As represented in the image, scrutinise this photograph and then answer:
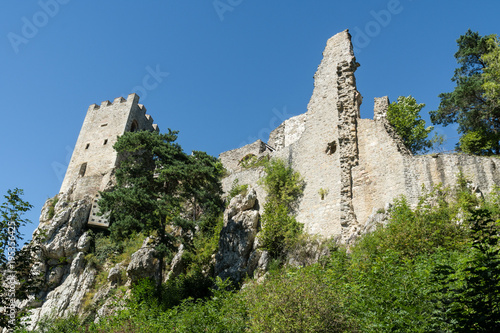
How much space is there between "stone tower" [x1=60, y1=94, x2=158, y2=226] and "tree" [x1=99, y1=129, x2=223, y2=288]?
25.4 ft

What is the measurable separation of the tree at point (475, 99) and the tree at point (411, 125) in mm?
1091

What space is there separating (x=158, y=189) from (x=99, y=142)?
13.9m

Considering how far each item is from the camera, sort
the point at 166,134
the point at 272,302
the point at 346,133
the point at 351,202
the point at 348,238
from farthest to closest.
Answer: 1. the point at 166,134
2. the point at 346,133
3. the point at 351,202
4. the point at 348,238
5. the point at 272,302

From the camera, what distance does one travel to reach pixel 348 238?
1393 centimetres

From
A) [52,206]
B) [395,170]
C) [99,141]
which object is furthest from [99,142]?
[395,170]

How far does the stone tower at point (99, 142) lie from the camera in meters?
26.3

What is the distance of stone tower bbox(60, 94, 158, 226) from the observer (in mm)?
26255

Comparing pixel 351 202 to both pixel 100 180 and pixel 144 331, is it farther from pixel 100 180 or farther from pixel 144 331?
Answer: pixel 100 180

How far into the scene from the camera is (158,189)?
1803 centimetres

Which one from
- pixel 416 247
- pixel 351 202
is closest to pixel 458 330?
pixel 416 247

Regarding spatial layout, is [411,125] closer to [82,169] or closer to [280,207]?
[280,207]

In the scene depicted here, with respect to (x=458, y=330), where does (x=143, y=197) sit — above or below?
above

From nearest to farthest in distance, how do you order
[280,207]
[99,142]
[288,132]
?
[280,207]
[288,132]
[99,142]

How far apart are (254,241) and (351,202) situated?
3649 mm
